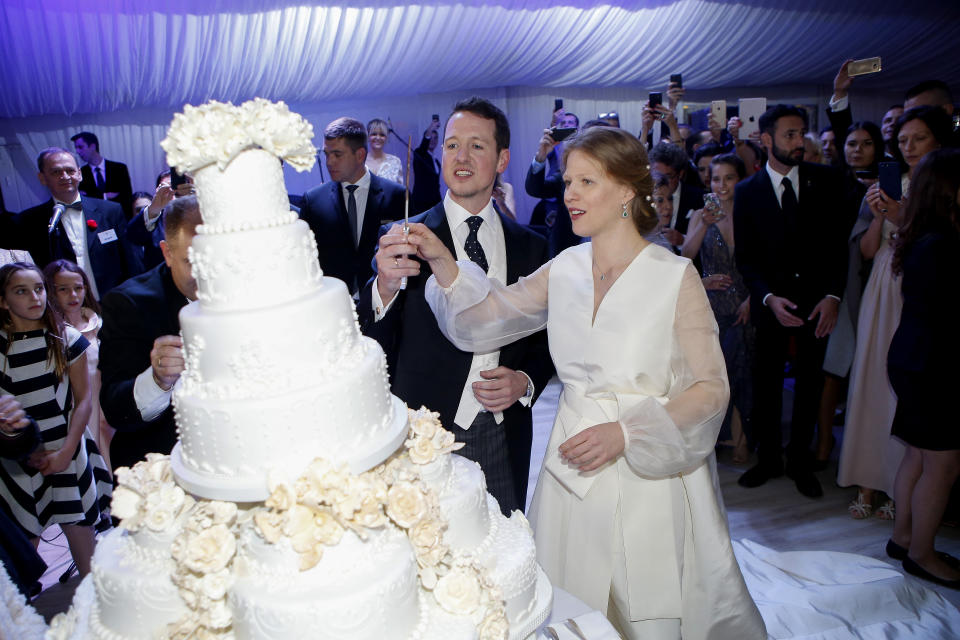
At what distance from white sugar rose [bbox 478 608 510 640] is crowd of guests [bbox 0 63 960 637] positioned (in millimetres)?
678

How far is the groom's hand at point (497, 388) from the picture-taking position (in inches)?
94.2

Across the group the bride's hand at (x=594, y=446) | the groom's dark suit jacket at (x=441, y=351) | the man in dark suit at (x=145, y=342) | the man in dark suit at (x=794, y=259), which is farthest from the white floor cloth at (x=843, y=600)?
the man in dark suit at (x=145, y=342)

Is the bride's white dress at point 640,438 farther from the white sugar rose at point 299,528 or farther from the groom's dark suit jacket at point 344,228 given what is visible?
the groom's dark suit jacket at point 344,228

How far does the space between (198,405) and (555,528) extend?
1349 mm

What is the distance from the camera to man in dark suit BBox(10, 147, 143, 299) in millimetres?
5363

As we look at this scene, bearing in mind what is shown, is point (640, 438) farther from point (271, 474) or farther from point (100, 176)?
point (100, 176)

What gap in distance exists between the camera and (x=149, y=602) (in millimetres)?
1427

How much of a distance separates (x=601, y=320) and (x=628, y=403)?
0.86 ft

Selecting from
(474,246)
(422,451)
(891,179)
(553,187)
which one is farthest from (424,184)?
(422,451)

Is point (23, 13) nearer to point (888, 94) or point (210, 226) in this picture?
point (210, 226)

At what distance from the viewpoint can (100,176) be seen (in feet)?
23.2

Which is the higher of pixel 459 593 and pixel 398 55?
pixel 398 55

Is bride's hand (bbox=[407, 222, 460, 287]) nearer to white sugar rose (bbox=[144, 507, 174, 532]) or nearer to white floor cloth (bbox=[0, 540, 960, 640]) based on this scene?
white sugar rose (bbox=[144, 507, 174, 532])

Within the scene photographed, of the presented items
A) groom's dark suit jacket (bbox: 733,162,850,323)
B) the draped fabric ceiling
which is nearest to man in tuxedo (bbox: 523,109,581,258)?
groom's dark suit jacket (bbox: 733,162,850,323)
